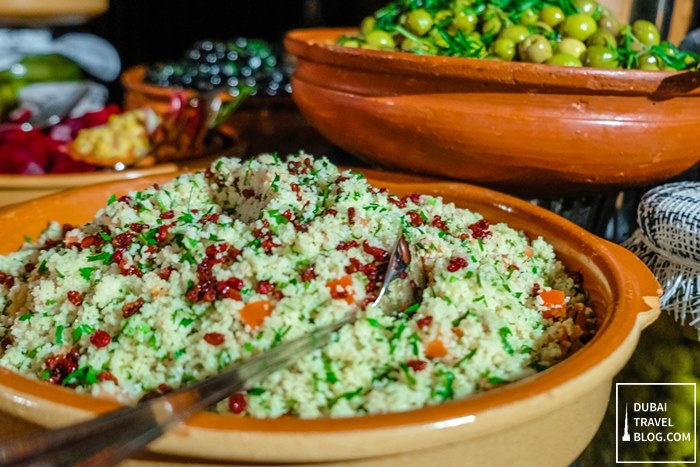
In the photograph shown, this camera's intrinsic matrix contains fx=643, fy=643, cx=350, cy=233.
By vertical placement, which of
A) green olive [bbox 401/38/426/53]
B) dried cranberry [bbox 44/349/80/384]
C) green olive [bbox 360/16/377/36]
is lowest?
dried cranberry [bbox 44/349/80/384]

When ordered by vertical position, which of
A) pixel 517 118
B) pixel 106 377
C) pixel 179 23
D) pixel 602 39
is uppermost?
pixel 602 39

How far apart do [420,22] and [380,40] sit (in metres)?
0.10

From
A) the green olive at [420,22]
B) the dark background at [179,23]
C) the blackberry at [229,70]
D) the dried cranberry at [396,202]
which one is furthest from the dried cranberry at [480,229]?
the dark background at [179,23]

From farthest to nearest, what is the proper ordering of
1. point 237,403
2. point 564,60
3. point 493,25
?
1. point 493,25
2. point 564,60
3. point 237,403

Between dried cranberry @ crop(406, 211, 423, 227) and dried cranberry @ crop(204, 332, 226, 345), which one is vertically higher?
dried cranberry @ crop(406, 211, 423, 227)

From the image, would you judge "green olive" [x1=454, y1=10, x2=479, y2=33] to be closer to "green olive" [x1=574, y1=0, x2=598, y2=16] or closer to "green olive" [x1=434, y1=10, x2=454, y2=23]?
"green olive" [x1=434, y1=10, x2=454, y2=23]

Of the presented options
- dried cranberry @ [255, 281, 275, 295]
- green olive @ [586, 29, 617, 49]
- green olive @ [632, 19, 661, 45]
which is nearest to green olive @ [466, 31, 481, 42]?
green olive @ [586, 29, 617, 49]

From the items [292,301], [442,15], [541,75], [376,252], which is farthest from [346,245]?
[442,15]

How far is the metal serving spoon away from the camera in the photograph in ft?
1.83

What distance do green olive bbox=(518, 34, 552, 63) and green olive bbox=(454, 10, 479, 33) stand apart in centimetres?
15

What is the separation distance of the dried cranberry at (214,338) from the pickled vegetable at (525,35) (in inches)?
33.2

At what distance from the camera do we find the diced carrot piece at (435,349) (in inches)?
30.2

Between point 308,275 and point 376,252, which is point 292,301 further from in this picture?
point 376,252

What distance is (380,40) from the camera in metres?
1.44
